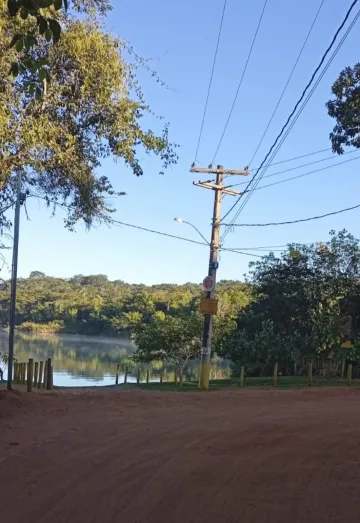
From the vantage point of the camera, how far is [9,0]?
153 inches

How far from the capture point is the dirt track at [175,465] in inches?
206

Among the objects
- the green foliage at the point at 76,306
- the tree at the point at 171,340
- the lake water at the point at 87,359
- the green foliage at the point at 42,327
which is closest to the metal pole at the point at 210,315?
the tree at the point at 171,340

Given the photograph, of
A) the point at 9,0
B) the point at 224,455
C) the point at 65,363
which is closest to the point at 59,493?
the point at 224,455

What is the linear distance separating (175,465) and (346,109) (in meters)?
11.4

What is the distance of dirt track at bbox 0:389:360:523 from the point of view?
5.23m

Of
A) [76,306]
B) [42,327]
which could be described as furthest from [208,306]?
[76,306]

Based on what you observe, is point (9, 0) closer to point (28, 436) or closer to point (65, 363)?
point (28, 436)

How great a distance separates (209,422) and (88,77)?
883cm

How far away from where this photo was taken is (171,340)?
34.1m

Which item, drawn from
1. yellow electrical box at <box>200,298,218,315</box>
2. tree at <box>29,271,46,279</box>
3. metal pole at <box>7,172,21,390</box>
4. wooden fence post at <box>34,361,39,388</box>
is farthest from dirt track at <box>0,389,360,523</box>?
tree at <box>29,271,46,279</box>

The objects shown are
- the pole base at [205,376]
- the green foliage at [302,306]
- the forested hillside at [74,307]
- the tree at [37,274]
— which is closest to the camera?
the pole base at [205,376]

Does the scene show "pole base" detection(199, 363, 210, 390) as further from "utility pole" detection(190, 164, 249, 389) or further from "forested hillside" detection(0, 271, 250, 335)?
"forested hillside" detection(0, 271, 250, 335)

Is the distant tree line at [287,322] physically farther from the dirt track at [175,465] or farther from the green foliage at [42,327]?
the green foliage at [42,327]

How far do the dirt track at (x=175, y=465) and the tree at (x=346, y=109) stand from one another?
7.33 metres
